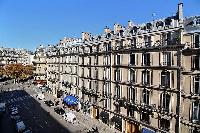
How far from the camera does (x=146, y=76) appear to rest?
46281mm

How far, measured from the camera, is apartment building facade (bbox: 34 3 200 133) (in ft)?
128

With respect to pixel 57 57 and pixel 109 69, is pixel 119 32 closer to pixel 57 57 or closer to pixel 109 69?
pixel 109 69

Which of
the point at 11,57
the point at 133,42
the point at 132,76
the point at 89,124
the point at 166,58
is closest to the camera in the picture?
the point at 166,58

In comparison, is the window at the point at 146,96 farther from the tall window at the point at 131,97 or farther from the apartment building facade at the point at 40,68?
the apartment building facade at the point at 40,68

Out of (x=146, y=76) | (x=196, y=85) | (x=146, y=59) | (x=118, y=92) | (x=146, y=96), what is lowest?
(x=118, y=92)

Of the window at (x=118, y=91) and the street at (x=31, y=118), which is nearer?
the window at (x=118, y=91)

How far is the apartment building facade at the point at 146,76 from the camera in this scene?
39000mm

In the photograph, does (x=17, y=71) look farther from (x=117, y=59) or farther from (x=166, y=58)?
(x=166, y=58)

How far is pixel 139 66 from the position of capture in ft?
157

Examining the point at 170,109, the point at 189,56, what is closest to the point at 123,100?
the point at 170,109

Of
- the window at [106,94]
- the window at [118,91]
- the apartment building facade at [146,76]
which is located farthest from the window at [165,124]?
the window at [106,94]

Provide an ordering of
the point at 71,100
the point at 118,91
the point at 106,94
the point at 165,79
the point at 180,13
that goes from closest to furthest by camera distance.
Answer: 1. the point at 180,13
2. the point at 165,79
3. the point at 118,91
4. the point at 106,94
5. the point at 71,100

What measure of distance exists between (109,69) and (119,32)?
8431 mm

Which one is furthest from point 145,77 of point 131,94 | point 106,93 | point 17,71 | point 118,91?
point 17,71
